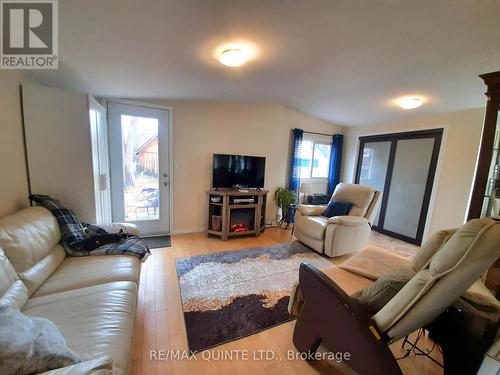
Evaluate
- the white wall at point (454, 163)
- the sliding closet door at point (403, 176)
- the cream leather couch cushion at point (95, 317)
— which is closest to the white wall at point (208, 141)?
the sliding closet door at point (403, 176)

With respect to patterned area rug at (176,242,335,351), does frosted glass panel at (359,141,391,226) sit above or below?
above

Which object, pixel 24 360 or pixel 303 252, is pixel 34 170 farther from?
pixel 303 252

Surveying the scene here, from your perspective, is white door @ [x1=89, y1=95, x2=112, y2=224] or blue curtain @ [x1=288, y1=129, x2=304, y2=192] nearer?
white door @ [x1=89, y1=95, x2=112, y2=224]

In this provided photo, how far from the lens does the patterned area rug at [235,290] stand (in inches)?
61.7

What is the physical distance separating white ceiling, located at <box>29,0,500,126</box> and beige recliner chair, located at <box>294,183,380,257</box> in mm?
1470

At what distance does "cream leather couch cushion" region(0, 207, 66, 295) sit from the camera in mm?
1250

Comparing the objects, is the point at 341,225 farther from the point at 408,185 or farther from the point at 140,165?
the point at 140,165

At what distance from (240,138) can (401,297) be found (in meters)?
3.18

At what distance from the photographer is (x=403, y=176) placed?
3660 millimetres

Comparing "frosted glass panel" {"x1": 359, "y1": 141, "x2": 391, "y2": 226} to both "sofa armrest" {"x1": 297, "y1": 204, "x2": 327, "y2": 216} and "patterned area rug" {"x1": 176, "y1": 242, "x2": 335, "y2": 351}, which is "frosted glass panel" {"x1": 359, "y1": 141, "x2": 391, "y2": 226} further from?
"patterned area rug" {"x1": 176, "y1": 242, "x2": 335, "y2": 351}

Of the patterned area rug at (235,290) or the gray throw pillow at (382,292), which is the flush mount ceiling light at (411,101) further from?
the gray throw pillow at (382,292)

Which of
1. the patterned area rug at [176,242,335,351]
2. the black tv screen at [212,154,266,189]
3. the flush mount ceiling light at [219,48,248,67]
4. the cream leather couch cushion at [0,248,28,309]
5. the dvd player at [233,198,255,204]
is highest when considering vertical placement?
the flush mount ceiling light at [219,48,248,67]

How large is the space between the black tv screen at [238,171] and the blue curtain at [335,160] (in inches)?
75.2

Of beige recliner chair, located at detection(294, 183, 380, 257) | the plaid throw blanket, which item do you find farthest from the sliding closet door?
the plaid throw blanket
